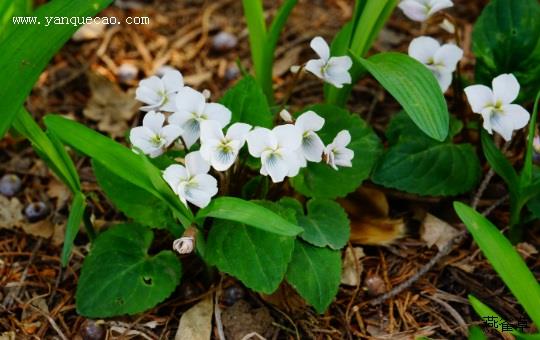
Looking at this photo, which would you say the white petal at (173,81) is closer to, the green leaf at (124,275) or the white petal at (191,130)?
the white petal at (191,130)

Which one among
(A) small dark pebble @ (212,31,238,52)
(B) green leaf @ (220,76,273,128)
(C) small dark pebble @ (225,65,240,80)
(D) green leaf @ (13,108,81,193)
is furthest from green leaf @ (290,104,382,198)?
(A) small dark pebble @ (212,31,238,52)

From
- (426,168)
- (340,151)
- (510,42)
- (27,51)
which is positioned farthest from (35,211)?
(510,42)

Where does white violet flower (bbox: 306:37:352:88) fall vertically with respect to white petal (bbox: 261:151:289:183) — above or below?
above

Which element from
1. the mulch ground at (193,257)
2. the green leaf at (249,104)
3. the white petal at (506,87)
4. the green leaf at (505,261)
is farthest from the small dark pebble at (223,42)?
the green leaf at (505,261)

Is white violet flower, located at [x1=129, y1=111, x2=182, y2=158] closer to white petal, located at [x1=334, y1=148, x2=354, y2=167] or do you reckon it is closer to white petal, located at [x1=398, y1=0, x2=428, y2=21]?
white petal, located at [x1=334, y1=148, x2=354, y2=167]

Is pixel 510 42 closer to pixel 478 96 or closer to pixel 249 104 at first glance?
pixel 478 96

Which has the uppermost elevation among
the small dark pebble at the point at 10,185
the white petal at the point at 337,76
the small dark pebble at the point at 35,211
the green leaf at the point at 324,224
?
the white petal at the point at 337,76
